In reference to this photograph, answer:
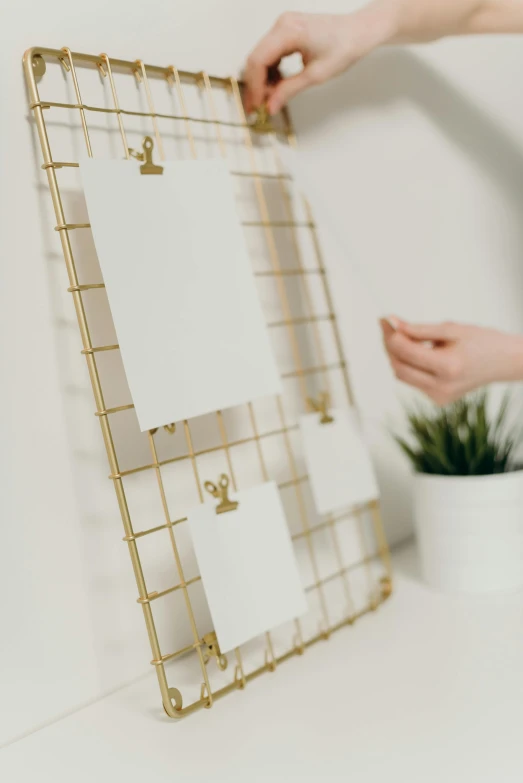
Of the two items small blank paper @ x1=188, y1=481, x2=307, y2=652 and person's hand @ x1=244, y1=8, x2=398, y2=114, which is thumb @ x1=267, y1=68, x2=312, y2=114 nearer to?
person's hand @ x1=244, y1=8, x2=398, y2=114

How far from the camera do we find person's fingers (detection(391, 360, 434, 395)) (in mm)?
788

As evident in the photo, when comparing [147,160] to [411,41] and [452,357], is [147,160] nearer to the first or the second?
[452,357]

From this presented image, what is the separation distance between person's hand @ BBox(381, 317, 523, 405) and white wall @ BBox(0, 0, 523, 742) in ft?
0.68

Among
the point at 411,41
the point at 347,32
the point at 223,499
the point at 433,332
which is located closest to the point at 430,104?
the point at 411,41

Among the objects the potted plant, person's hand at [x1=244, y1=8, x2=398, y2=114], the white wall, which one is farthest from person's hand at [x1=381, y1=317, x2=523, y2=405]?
person's hand at [x1=244, y1=8, x2=398, y2=114]

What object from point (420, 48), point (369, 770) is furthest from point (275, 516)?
point (420, 48)

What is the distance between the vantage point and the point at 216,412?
800mm

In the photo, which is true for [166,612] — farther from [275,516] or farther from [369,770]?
[369,770]

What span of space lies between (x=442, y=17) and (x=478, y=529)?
2.24ft

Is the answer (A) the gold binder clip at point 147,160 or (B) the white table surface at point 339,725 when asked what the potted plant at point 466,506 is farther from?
(A) the gold binder clip at point 147,160

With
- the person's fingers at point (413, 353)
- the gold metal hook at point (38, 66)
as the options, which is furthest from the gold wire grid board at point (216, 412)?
the person's fingers at point (413, 353)

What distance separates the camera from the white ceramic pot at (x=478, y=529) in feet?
2.73

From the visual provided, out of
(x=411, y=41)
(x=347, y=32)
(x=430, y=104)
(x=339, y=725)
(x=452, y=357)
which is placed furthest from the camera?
(x=430, y=104)

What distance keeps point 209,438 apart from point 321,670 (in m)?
0.27
